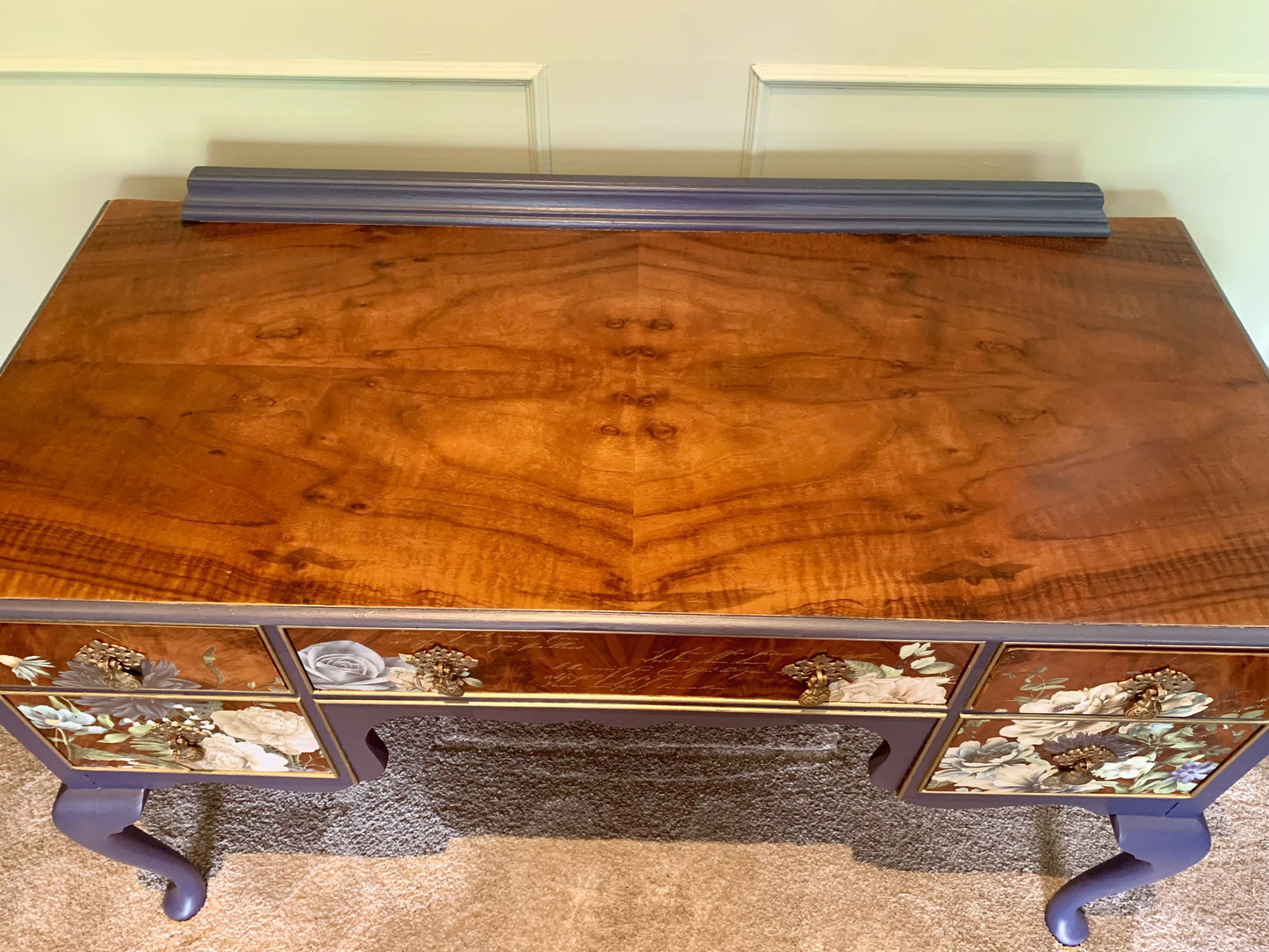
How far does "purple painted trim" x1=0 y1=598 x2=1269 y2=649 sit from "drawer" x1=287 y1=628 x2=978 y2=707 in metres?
0.04

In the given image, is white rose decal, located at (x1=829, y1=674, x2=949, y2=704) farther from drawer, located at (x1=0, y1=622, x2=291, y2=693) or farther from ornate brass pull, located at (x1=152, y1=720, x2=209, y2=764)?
ornate brass pull, located at (x1=152, y1=720, x2=209, y2=764)

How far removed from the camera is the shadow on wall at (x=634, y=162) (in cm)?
126

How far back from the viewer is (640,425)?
3.25 feet

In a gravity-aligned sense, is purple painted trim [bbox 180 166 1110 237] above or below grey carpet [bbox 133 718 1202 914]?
above

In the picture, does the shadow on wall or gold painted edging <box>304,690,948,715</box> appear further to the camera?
the shadow on wall

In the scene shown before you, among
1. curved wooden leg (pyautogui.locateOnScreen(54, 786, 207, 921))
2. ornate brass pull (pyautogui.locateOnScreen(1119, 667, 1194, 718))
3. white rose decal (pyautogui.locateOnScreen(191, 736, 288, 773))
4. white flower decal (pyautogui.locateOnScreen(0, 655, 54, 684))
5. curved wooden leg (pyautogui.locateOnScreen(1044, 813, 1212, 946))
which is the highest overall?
white flower decal (pyautogui.locateOnScreen(0, 655, 54, 684))

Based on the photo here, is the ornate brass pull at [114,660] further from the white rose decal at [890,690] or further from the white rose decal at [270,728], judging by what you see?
the white rose decal at [890,690]

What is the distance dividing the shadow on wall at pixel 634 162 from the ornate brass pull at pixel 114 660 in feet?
2.22

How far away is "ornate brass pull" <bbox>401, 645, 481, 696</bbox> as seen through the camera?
3.03ft

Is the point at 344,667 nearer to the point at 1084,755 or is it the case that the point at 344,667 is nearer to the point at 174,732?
the point at 174,732

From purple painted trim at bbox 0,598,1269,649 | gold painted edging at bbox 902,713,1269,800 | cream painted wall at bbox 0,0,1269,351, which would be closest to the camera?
purple painted trim at bbox 0,598,1269,649

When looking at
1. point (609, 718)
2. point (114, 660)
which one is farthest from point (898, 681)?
point (114, 660)

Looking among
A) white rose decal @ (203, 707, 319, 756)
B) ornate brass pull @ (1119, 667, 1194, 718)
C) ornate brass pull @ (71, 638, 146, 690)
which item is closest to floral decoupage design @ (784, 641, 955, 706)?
ornate brass pull @ (1119, 667, 1194, 718)

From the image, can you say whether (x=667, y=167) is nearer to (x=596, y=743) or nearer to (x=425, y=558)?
(x=425, y=558)
